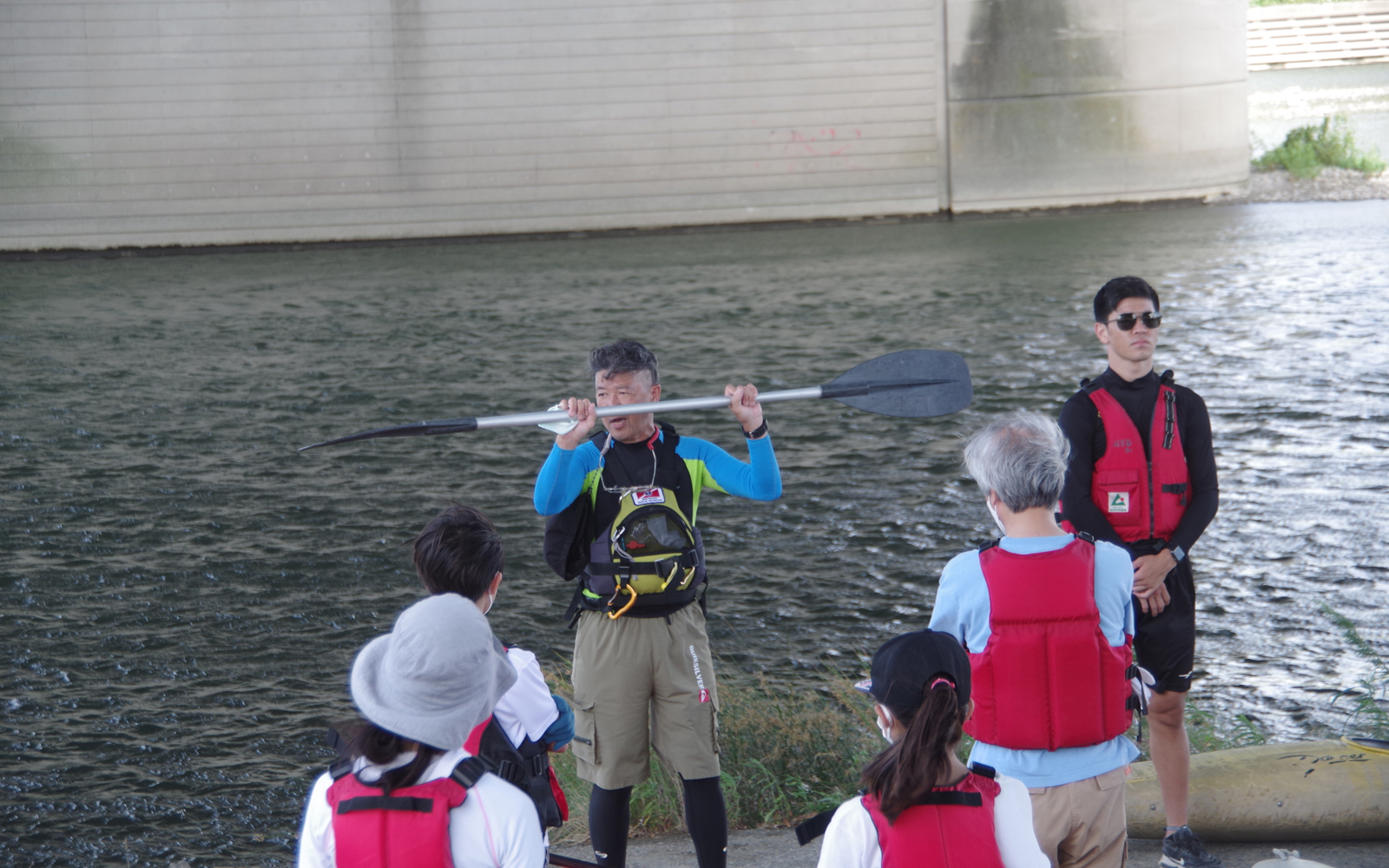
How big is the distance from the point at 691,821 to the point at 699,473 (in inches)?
42.3

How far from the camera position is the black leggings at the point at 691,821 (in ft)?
12.3

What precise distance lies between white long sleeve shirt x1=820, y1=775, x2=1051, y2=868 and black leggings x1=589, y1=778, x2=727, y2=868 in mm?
1595

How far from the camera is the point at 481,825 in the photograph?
7.32 ft

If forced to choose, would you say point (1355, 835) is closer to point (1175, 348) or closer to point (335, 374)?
point (1175, 348)

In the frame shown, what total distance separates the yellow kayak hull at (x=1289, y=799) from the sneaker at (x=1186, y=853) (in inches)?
7.8

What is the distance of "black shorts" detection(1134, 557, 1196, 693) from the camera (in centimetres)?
373

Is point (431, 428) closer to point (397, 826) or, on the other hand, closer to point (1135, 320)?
point (397, 826)

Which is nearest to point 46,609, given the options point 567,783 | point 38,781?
point 38,781

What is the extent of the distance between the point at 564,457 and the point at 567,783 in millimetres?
2131

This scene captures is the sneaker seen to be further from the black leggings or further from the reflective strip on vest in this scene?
the reflective strip on vest

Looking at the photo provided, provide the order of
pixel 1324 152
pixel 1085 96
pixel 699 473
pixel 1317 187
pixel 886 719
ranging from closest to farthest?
pixel 886 719 → pixel 699 473 → pixel 1085 96 → pixel 1317 187 → pixel 1324 152

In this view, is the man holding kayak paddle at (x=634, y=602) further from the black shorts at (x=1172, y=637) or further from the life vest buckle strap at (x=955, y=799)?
the life vest buckle strap at (x=955, y=799)

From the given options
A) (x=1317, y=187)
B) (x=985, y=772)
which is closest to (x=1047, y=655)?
(x=985, y=772)

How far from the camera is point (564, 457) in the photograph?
365cm
